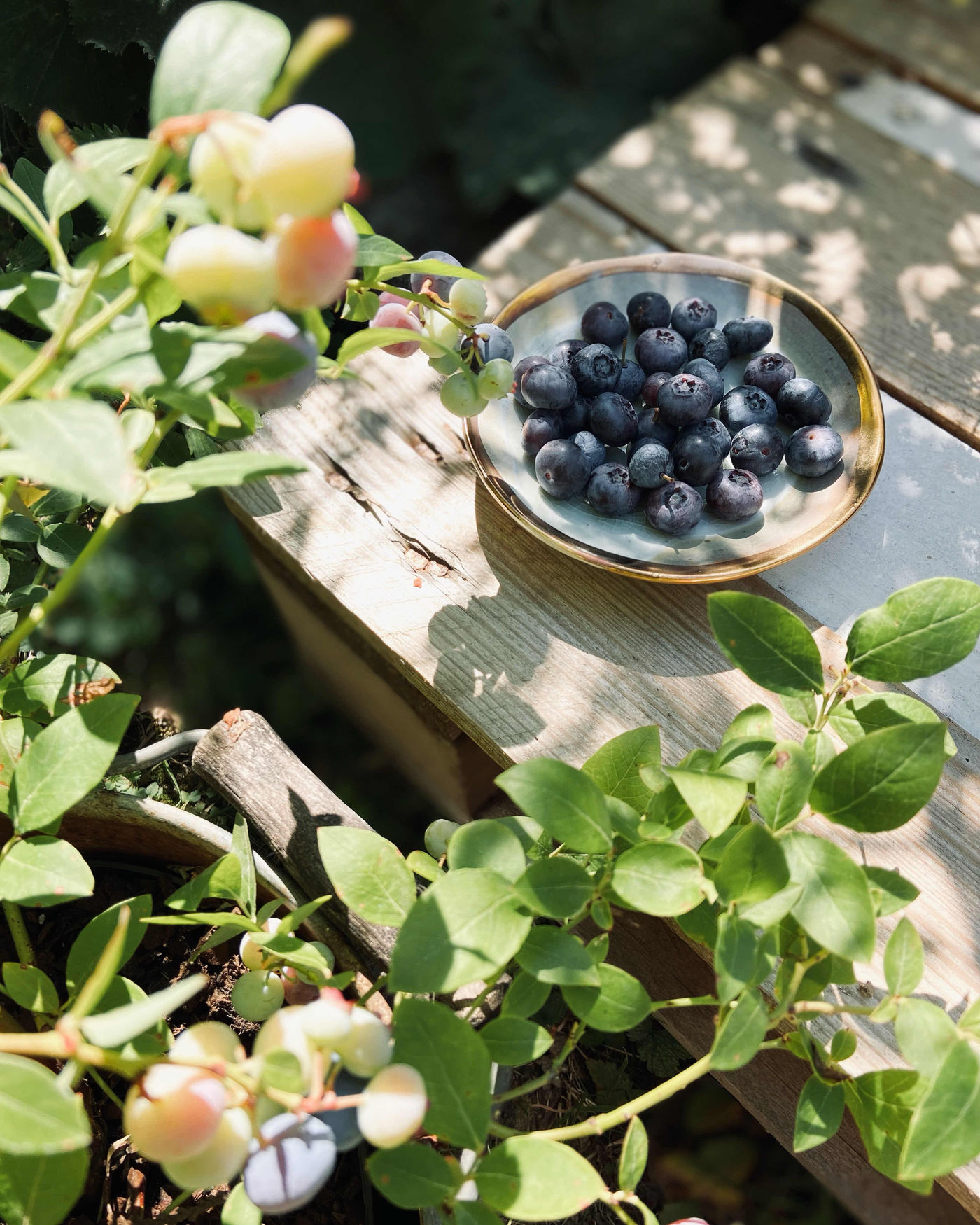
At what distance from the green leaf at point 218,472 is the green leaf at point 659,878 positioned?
0.88 ft

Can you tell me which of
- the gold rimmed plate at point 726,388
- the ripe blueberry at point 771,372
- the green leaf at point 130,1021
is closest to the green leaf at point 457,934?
the green leaf at point 130,1021

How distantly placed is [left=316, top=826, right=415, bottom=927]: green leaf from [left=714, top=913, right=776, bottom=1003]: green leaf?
0.58 feet

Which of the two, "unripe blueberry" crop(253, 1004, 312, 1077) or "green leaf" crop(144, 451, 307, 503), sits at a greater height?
"green leaf" crop(144, 451, 307, 503)

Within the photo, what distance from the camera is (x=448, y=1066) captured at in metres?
0.44

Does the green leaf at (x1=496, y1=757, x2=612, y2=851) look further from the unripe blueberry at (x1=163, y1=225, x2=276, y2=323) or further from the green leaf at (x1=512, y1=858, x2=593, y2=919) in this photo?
the unripe blueberry at (x1=163, y1=225, x2=276, y2=323)

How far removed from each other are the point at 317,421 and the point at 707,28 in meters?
1.60

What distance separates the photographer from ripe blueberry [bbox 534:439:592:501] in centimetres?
79

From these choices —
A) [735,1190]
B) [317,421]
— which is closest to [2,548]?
[317,421]

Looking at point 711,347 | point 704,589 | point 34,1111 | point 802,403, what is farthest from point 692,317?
point 34,1111

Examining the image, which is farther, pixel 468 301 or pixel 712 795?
pixel 468 301

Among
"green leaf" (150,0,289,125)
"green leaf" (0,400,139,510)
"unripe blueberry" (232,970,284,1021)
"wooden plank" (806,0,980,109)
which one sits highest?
"green leaf" (150,0,289,125)

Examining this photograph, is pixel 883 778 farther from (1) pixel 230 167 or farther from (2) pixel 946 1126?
(1) pixel 230 167

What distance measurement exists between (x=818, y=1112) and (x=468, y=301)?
0.59 m

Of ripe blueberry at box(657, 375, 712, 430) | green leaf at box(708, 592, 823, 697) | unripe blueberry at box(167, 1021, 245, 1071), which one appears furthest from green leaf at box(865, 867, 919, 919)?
ripe blueberry at box(657, 375, 712, 430)
